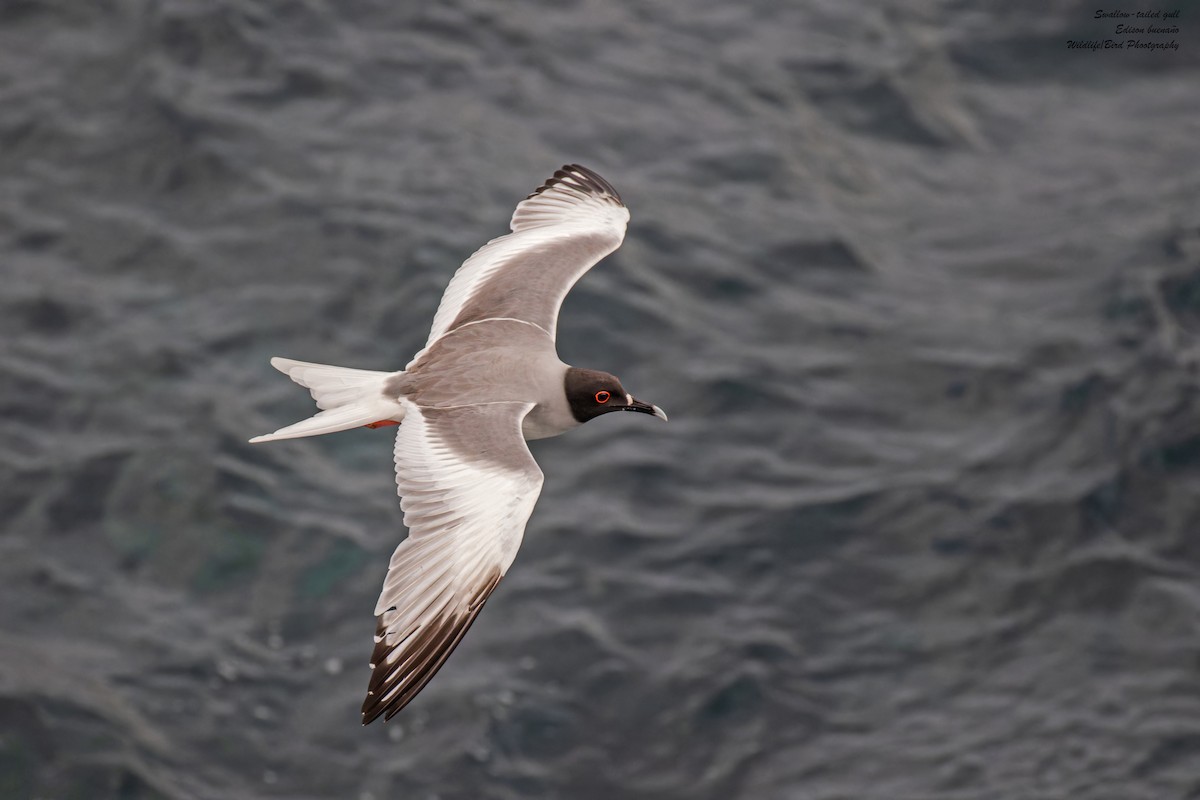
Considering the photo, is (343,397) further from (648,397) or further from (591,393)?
(648,397)

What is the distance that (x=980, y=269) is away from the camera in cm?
1703

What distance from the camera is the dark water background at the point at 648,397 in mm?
13156

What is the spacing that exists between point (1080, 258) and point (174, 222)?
9.28 meters

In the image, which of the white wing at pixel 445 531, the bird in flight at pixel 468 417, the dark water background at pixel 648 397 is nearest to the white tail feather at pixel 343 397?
the bird in flight at pixel 468 417

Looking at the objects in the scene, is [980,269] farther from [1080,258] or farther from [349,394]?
[349,394]

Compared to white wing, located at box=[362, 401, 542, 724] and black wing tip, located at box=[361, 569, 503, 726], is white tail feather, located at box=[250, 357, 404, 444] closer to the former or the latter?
white wing, located at box=[362, 401, 542, 724]

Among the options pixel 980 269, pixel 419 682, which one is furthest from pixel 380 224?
pixel 419 682

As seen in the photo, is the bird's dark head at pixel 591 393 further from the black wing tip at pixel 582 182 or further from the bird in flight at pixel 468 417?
the black wing tip at pixel 582 182

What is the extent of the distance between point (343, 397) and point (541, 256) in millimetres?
2224

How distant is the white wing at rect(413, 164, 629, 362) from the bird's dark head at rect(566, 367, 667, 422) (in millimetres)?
783

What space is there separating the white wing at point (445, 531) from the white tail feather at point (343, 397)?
17cm

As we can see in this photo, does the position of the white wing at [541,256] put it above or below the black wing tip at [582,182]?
below

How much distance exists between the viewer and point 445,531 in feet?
28.6

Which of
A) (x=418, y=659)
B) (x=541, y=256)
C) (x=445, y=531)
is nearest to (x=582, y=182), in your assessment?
(x=541, y=256)
